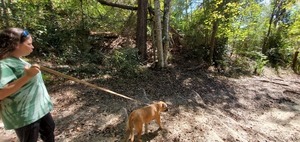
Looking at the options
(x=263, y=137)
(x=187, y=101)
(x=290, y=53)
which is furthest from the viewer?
(x=290, y=53)

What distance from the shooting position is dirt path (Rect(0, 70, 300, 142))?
3365 mm

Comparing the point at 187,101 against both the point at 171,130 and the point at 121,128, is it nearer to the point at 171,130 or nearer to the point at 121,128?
the point at 171,130

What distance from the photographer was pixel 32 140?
5.74ft

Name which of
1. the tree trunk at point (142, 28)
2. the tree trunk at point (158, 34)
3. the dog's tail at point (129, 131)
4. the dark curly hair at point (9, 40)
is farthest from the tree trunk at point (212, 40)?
the dark curly hair at point (9, 40)

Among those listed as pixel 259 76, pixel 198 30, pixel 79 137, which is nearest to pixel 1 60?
pixel 79 137

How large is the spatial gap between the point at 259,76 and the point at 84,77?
6.52m

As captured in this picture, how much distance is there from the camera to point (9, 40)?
1.57 m

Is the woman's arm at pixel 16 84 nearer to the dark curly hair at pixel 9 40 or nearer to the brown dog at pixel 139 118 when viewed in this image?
the dark curly hair at pixel 9 40

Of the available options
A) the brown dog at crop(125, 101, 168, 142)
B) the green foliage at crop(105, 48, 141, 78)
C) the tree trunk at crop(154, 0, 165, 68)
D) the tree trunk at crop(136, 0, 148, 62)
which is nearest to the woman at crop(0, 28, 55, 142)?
the brown dog at crop(125, 101, 168, 142)

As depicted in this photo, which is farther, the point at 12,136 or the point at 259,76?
the point at 259,76

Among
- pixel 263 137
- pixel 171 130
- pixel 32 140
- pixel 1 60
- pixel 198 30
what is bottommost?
pixel 263 137

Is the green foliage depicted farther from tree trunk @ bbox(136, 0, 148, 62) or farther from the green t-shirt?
the green t-shirt

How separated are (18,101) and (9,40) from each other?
450 millimetres

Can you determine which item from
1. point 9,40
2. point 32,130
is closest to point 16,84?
point 9,40
